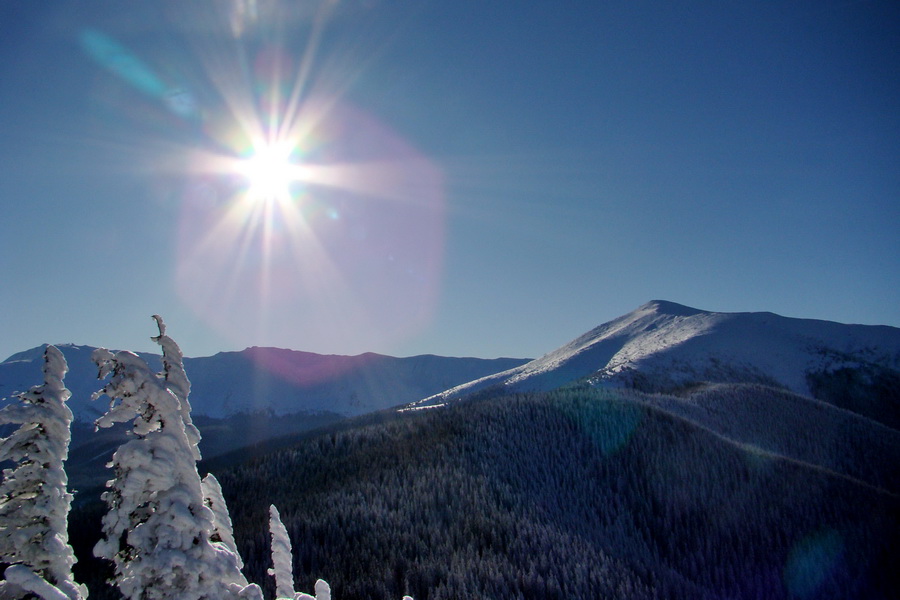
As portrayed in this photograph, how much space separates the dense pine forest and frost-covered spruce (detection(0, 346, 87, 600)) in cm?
733

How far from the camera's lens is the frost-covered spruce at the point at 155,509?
10.9ft

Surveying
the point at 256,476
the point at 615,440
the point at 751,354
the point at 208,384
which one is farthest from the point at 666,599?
the point at 208,384

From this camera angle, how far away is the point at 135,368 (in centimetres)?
362

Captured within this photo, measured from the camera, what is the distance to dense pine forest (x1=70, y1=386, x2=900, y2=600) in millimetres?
10867

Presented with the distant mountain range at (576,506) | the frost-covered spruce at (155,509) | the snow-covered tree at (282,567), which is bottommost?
the distant mountain range at (576,506)

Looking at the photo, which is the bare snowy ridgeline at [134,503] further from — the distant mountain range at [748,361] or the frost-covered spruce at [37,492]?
the distant mountain range at [748,361]

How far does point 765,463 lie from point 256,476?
69.0ft

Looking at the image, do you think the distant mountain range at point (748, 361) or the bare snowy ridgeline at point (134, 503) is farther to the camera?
the distant mountain range at point (748, 361)

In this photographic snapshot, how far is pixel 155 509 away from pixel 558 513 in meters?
→ 12.9

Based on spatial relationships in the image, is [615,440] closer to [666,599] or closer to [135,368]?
[666,599]

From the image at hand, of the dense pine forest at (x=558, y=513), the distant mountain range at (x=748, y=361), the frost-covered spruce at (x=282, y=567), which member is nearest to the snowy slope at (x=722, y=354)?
the distant mountain range at (x=748, y=361)

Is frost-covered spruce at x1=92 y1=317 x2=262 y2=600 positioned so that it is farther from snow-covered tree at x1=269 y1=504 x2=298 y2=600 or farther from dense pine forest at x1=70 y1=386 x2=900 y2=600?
dense pine forest at x1=70 y1=386 x2=900 y2=600

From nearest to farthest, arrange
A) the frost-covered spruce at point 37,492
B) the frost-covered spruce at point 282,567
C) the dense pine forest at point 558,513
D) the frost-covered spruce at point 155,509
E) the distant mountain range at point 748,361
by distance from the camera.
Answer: the frost-covered spruce at point 155,509 → the frost-covered spruce at point 37,492 → the frost-covered spruce at point 282,567 → the dense pine forest at point 558,513 → the distant mountain range at point 748,361

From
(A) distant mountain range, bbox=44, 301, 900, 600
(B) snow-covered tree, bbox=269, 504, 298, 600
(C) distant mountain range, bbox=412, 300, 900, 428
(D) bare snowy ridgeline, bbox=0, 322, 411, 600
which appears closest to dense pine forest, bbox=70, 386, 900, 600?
(A) distant mountain range, bbox=44, 301, 900, 600
